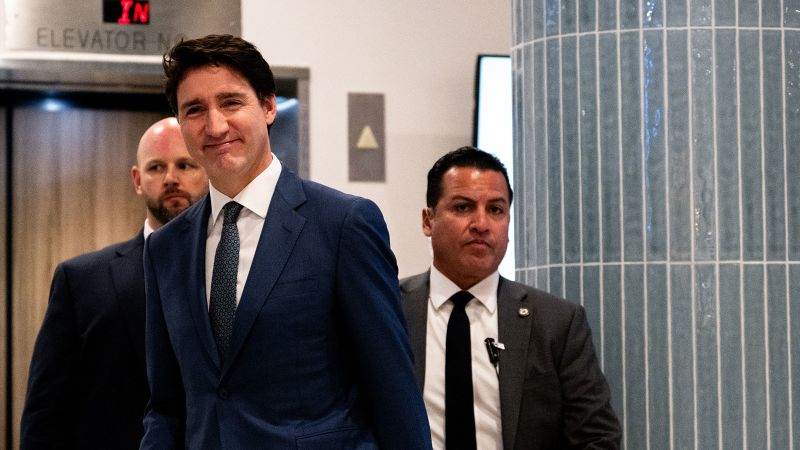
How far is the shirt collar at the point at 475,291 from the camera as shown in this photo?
10.6ft

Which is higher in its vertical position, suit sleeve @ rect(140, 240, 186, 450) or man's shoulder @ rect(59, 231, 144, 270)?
man's shoulder @ rect(59, 231, 144, 270)

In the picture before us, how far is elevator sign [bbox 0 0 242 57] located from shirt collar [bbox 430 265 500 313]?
110 inches

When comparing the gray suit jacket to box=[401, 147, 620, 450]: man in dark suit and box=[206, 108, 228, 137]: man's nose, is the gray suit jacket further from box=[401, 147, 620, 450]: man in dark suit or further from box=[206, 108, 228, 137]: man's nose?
box=[206, 108, 228, 137]: man's nose

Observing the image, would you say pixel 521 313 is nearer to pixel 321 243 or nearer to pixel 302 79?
pixel 321 243

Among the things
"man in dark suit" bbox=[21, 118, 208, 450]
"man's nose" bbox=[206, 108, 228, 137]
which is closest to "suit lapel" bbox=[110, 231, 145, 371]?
"man in dark suit" bbox=[21, 118, 208, 450]

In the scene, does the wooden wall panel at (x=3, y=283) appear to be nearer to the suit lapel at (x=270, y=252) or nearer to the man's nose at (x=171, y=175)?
the man's nose at (x=171, y=175)

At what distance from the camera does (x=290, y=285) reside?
2.12m

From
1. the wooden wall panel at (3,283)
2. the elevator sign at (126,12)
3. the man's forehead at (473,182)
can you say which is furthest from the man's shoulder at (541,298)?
the wooden wall panel at (3,283)

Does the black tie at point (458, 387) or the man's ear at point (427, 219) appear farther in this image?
the man's ear at point (427, 219)

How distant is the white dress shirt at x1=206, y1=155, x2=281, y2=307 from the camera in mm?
2186

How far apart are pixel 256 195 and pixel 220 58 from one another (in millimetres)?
248

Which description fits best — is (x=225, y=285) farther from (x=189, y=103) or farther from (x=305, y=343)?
(x=189, y=103)

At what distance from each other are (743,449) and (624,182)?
0.74 meters

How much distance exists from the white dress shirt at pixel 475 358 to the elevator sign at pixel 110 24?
9.29ft
